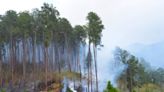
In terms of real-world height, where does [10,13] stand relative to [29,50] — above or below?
above

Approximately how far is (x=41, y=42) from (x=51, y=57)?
5555mm

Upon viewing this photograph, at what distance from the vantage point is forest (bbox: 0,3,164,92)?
254 feet

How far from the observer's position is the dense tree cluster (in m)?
79.4

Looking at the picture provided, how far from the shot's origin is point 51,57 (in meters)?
93.4

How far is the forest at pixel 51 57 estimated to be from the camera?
7744 centimetres

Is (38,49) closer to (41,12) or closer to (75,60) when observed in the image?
(75,60)

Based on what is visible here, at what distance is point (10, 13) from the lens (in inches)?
3312

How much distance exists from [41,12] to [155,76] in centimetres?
3469

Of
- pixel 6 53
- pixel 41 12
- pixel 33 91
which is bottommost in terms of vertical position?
pixel 33 91

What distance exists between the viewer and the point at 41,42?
89.4 m

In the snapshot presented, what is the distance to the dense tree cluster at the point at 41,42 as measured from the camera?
79438 millimetres

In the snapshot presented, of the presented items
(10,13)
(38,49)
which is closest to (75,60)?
(38,49)

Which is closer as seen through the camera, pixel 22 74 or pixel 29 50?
pixel 22 74

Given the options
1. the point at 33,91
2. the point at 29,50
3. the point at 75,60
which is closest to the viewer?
the point at 33,91
